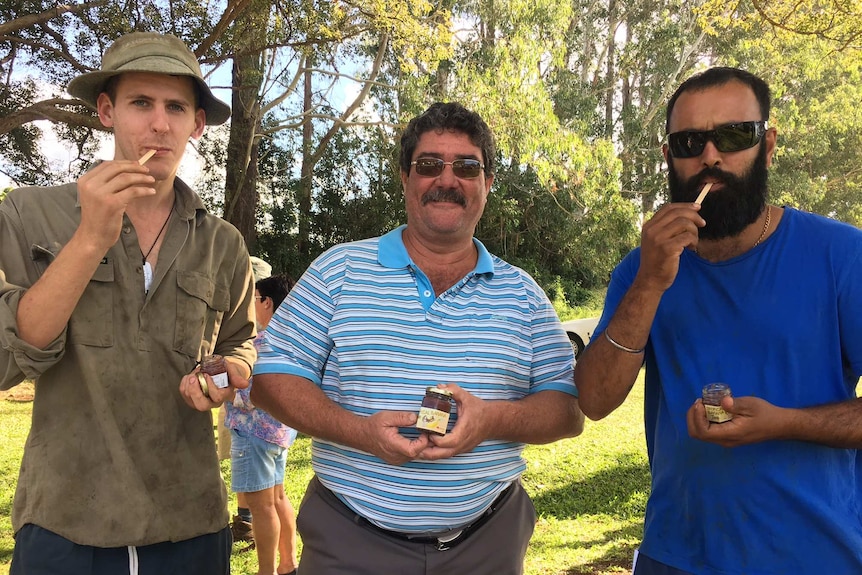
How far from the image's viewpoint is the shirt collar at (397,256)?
2.58 metres

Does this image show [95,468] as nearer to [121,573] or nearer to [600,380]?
[121,573]

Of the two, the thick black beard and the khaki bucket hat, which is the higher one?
the khaki bucket hat

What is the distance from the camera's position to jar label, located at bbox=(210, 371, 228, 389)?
2.22m

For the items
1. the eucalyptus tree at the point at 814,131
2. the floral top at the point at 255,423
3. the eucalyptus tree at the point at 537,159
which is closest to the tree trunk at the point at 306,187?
the eucalyptus tree at the point at 537,159

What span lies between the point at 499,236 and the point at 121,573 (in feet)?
63.0

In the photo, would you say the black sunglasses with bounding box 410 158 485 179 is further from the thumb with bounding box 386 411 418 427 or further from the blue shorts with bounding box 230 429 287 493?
the blue shorts with bounding box 230 429 287 493

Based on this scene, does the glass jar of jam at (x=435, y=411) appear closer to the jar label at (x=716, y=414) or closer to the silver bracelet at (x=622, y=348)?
the silver bracelet at (x=622, y=348)

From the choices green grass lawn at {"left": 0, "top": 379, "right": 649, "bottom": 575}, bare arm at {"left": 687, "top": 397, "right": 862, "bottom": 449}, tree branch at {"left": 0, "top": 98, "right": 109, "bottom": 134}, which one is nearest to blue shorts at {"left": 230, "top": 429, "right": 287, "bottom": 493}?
green grass lawn at {"left": 0, "top": 379, "right": 649, "bottom": 575}

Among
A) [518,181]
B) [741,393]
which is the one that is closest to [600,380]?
[741,393]

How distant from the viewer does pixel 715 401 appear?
76.5 inches

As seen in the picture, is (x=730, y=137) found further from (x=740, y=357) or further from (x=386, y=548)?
(x=386, y=548)

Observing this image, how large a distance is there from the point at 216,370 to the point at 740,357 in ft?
5.62

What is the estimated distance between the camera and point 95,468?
2.19 m

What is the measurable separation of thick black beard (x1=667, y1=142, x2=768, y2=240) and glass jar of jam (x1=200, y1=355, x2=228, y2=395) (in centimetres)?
169
